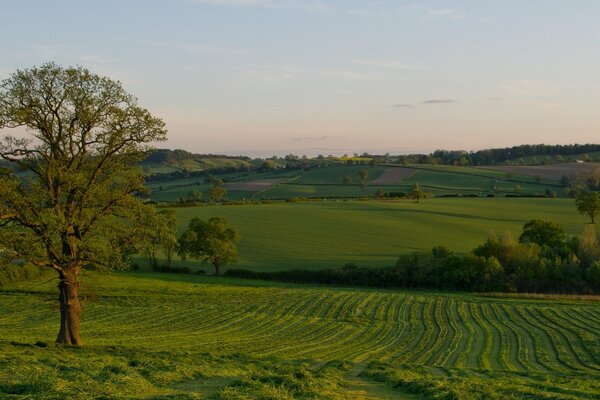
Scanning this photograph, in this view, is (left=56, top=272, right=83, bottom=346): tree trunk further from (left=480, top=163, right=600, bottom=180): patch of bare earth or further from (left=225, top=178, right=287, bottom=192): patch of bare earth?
(left=480, top=163, right=600, bottom=180): patch of bare earth

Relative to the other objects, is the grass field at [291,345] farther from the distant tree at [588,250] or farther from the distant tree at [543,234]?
the distant tree at [543,234]

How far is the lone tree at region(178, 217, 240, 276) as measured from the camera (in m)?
73.5

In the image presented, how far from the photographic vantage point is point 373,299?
49.1 meters

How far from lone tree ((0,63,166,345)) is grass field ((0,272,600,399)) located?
2.84 metres

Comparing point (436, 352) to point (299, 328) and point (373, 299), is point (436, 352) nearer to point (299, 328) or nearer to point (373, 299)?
point (299, 328)

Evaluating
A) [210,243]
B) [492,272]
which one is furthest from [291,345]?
[210,243]

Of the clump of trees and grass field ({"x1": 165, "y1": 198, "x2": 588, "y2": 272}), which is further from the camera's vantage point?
grass field ({"x1": 165, "y1": 198, "x2": 588, "y2": 272})

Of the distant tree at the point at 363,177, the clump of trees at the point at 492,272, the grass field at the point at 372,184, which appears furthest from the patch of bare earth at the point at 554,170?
the clump of trees at the point at 492,272

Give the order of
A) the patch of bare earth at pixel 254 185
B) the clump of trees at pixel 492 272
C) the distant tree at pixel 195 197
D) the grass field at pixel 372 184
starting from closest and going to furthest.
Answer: the clump of trees at pixel 492 272 < the distant tree at pixel 195 197 < the grass field at pixel 372 184 < the patch of bare earth at pixel 254 185

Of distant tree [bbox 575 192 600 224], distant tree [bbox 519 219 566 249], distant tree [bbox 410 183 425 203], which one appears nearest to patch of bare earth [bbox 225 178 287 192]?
distant tree [bbox 410 183 425 203]

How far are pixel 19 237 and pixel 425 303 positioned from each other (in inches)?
1245

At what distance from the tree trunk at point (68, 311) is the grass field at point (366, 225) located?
167 ft

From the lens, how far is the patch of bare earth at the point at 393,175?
152 metres

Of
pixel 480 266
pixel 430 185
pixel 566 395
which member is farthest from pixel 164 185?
pixel 566 395
